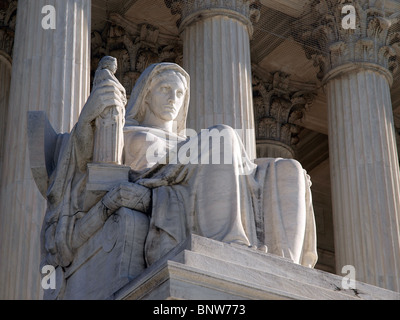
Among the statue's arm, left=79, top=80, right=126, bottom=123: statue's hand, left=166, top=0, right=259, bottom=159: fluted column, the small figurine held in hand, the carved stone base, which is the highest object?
left=166, top=0, right=259, bottom=159: fluted column

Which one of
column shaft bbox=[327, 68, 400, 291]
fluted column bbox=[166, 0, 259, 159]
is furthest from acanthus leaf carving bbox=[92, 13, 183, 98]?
column shaft bbox=[327, 68, 400, 291]

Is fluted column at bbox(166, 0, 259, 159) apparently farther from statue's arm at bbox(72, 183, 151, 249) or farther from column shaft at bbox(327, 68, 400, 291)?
statue's arm at bbox(72, 183, 151, 249)

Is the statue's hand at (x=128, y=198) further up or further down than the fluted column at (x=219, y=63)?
further down

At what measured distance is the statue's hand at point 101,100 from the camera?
9539 mm

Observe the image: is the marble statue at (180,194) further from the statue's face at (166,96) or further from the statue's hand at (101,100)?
the statue's face at (166,96)

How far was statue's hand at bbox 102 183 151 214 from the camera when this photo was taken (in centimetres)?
880

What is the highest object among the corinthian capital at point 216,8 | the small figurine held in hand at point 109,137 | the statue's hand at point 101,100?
the corinthian capital at point 216,8

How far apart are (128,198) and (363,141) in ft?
44.0

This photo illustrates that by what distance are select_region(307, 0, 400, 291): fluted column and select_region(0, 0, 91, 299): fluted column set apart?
6798 millimetres

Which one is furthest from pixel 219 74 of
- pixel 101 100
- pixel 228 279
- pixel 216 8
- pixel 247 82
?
pixel 228 279

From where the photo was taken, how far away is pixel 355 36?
2281 cm

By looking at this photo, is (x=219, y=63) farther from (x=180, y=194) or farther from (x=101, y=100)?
(x=180, y=194)

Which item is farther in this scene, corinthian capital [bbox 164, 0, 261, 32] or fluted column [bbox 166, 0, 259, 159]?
corinthian capital [bbox 164, 0, 261, 32]

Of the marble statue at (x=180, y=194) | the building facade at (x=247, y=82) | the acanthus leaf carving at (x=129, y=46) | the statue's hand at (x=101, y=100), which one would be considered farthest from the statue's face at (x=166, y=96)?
the acanthus leaf carving at (x=129, y=46)
